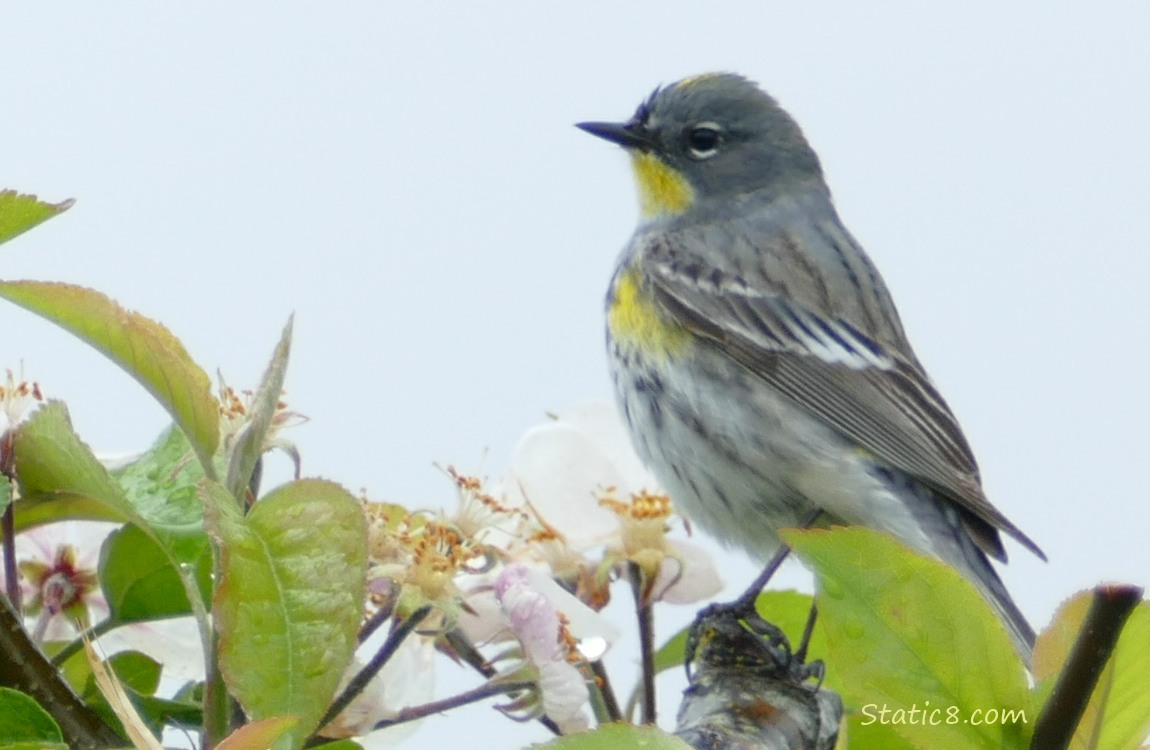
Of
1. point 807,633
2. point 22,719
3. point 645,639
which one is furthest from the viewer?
point 807,633

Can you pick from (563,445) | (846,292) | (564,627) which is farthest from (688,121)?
(564,627)

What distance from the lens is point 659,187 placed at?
487 cm

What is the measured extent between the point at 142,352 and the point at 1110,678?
807 mm

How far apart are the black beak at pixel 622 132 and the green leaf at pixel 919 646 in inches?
144

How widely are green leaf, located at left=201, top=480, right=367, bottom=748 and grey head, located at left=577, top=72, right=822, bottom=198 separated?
144 inches

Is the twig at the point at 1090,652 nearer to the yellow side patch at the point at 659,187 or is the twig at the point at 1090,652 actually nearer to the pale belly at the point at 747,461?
the pale belly at the point at 747,461

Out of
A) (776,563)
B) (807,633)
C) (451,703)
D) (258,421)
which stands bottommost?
(776,563)

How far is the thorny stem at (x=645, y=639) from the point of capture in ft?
5.24

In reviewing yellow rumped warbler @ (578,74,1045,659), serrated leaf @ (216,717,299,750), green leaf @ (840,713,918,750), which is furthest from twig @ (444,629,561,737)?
yellow rumped warbler @ (578,74,1045,659)

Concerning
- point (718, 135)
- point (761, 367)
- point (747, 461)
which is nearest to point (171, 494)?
point (747, 461)

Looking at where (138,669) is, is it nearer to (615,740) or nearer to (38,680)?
(38,680)

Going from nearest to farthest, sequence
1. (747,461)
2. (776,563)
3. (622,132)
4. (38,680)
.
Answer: (38,680) → (776,563) → (747,461) → (622,132)

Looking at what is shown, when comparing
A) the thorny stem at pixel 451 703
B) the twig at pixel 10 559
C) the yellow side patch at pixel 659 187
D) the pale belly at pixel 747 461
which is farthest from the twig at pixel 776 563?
the twig at pixel 10 559

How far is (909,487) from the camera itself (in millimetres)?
3623
